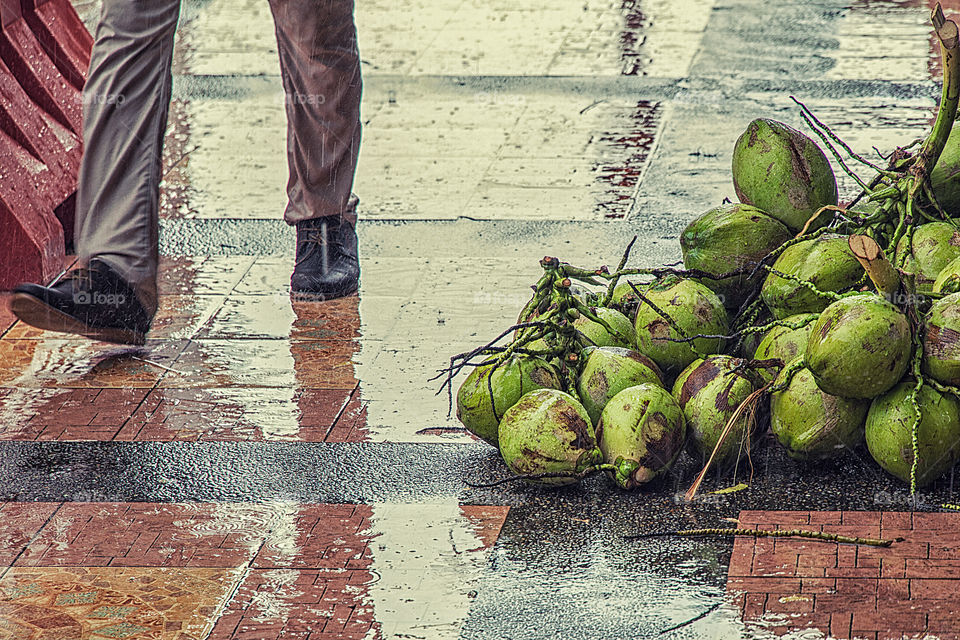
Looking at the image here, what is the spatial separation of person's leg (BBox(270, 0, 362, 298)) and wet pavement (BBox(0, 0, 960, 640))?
0.15m

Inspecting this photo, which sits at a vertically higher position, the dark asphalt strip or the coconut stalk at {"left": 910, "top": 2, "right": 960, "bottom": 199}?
the coconut stalk at {"left": 910, "top": 2, "right": 960, "bottom": 199}

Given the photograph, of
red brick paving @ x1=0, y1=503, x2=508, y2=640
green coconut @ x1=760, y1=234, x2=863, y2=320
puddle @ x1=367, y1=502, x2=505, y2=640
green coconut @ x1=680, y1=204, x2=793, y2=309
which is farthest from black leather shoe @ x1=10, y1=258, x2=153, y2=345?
green coconut @ x1=760, y1=234, x2=863, y2=320

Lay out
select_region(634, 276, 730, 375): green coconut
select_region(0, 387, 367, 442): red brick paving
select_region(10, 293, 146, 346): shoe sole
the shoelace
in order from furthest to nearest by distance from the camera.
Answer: the shoelace → select_region(10, 293, 146, 346): shoe sole → select_region(0, 387, 367, 442): red brick paving → select_region(634, 276, 730, 375): green coconut

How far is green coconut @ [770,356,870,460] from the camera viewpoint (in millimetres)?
3322

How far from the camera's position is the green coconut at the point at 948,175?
3.55m

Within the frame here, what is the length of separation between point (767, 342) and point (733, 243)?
0.98ft

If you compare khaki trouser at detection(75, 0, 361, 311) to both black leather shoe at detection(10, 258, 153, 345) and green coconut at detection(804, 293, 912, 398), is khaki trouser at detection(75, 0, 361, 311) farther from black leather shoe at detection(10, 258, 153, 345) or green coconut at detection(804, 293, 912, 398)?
green coconut at detection(804, 293, 912, 398)

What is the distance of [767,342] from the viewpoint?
3.54 meters

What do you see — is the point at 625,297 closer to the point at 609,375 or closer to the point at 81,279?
the point at 609,375

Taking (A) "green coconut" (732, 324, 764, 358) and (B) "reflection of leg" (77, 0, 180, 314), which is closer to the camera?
(A) "green coconut" (732, 324, 764, 358)

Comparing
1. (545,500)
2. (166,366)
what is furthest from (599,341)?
(166,366)

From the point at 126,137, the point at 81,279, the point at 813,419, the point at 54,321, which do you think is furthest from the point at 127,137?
the point at 813,419

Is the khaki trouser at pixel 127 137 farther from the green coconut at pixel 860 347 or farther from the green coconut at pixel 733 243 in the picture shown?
the green coconut at pixel 860 347

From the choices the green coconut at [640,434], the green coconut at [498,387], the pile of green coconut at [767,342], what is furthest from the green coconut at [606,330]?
the green coconut at [640,434]
